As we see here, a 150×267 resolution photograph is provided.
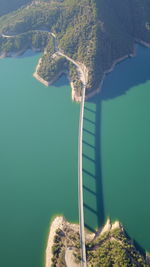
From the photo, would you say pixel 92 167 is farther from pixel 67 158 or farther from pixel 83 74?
pixel 83 74

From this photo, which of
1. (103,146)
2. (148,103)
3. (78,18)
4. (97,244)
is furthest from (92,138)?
(78,18)

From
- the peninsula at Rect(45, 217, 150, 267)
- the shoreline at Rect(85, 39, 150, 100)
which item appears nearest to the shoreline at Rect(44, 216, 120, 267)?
→ the peninsula at Rect(45, 217, 150, 267)

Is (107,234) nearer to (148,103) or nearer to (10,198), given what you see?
(10,198)

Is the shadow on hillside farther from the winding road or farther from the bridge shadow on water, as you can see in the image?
the winding road

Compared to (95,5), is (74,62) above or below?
below

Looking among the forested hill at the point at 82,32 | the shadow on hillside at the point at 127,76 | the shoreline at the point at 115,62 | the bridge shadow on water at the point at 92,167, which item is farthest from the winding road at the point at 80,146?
the shadow on hillside at the point at 127,76

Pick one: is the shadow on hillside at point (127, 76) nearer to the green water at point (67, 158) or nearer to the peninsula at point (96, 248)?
the green water at point (67, 158)
